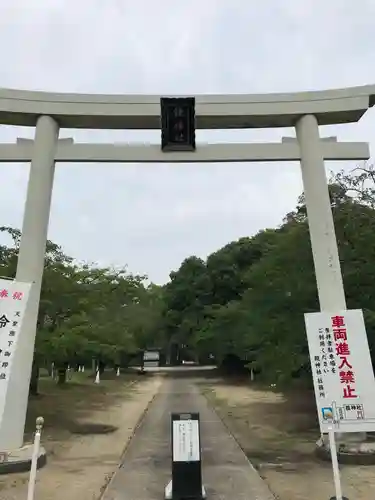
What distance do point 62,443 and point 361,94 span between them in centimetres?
949

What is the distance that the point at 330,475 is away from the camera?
7.15 m

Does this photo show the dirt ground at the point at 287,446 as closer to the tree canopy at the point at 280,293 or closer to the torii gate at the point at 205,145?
the tree canopy at the point at 280,293

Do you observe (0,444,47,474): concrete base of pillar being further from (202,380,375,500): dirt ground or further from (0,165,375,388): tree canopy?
(0,165,375,388): tree canopy

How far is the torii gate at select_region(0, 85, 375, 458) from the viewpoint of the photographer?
27.8 ft

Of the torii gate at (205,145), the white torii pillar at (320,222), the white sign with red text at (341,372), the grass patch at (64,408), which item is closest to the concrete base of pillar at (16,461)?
the torii gate at (205,145)

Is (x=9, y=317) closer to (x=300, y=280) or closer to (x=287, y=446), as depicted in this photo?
(x=287, y=446)

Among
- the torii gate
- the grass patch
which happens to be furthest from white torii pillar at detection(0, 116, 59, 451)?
the grass patch

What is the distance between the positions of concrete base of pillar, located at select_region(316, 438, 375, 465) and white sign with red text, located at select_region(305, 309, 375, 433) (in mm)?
1406

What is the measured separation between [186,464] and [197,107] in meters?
6.09

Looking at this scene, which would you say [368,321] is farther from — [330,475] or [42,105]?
[42,105]

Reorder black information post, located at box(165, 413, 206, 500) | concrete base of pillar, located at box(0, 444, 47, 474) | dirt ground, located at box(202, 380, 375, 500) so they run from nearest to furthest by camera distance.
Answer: black information post, located at box(165, 413, 206, 500)
dirt ground, located at box(202, 380, 375, 500)
concrete base of pillar, located at box(0, 444, 47, 474)

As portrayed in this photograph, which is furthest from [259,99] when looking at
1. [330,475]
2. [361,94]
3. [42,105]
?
[330,475]

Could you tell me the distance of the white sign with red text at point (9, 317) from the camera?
17.6 feet

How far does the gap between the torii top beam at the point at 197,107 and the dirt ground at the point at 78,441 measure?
6224 millimetres
